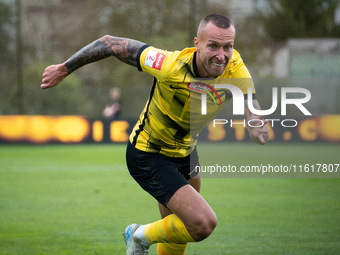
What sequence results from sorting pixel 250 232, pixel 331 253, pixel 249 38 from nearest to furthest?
pixel 331 253 < pixel 250 232 < pixel 249 38

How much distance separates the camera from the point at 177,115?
3.81 metres

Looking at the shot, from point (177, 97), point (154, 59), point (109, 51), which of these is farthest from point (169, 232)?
point (109, 51)

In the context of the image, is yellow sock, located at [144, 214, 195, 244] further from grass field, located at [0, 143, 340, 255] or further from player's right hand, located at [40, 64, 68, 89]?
player's right hand, located at [40, 64, 68, 89]

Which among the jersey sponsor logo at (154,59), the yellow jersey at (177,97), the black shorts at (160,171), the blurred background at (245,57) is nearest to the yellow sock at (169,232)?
the black shorts at (160,171)

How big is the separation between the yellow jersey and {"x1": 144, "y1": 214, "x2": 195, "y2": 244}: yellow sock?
1.87 feet

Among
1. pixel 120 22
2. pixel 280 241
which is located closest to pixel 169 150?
pixel 280 241

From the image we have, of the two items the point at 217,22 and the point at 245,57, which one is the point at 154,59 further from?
the point at 245,57

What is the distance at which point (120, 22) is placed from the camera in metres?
24.8

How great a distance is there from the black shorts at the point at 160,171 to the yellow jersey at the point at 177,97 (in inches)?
2.4

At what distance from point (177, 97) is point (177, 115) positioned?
163mm

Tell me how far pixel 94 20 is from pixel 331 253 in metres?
23.4

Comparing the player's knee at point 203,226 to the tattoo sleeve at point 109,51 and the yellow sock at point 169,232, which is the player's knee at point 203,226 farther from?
the tattoo sleeve at point 109,51

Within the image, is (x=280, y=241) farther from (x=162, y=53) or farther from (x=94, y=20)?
(x=94, y=20)

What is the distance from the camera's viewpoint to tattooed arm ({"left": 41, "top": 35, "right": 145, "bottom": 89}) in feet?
12.6
